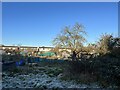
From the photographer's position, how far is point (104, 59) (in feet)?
37.1

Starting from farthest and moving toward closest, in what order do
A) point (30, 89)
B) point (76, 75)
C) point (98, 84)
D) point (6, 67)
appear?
point (6, 67) < point (76, 75) < point (98, 84) < point (30, 89)

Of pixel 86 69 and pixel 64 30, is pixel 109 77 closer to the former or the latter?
pixel 86 69

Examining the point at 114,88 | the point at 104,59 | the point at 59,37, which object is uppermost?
the point at 59,37

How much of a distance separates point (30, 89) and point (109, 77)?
332 centimetres

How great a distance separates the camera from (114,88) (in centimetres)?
905

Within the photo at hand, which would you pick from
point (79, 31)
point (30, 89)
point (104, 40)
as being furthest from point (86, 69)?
point (79, 31)

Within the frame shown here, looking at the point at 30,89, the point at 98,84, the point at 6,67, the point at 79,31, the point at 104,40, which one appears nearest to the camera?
the point at 30,89

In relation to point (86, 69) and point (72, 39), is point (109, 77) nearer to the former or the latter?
point (86, 69)

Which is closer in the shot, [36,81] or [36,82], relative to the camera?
[36,82]

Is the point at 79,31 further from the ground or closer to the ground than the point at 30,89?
further from the ground

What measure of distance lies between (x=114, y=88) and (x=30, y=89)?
310 cm

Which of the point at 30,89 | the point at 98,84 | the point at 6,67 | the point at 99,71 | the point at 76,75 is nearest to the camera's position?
the point at 30,89

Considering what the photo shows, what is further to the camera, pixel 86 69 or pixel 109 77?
pixel 86 69

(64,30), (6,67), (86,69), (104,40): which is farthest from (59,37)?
(86,69)
